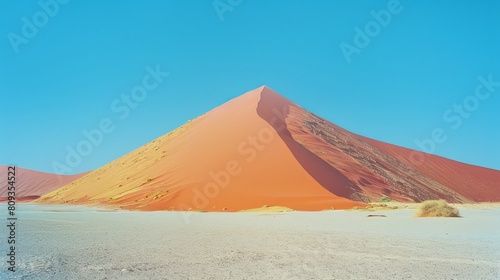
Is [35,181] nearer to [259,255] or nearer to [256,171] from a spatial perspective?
[256,171]

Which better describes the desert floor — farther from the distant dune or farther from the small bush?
the distant dune

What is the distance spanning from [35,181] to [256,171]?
81.6m

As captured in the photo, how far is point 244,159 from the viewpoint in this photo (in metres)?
33.4

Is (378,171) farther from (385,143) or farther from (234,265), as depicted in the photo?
(234,265)

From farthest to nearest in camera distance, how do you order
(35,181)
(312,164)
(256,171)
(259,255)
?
(35,181) < (312,164) < (256,171) < (259,255)

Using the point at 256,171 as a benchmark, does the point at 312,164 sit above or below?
above

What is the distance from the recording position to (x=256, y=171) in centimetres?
3175

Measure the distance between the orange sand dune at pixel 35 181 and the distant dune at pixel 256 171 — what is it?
52.9 m

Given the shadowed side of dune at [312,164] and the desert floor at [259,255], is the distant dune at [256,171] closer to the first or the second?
the shadowed side of dune at [312,164]

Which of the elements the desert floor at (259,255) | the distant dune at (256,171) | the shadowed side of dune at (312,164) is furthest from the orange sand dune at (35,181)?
the desert floor at (259,255)

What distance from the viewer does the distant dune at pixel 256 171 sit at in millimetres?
28234

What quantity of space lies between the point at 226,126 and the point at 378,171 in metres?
15.0

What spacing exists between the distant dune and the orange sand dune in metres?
52.9

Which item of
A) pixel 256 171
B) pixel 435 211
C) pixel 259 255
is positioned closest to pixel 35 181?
pixel 256 171
